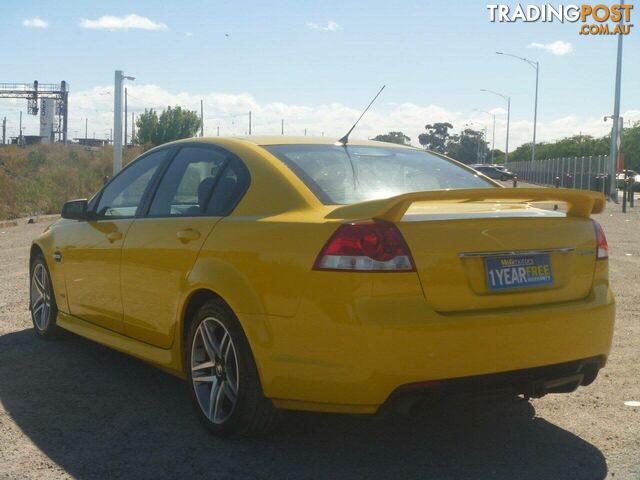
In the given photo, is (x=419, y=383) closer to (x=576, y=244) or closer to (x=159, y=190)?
(x=576, y=244)

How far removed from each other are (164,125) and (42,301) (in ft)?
370

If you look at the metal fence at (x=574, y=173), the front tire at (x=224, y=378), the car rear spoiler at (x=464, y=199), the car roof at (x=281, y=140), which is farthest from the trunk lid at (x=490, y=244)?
the metal fence at (x=574, y=173)

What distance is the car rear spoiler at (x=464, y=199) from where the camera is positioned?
3.84m

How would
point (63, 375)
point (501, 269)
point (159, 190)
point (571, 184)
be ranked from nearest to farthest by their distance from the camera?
point (501, 269) → point (159, 190) → point (63, 375) → point (571, 184)

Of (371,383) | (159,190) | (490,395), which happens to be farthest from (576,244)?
(159,190)

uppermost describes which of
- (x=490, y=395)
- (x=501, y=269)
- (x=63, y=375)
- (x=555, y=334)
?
(x=501, y=269)

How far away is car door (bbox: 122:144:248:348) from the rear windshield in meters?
0.35

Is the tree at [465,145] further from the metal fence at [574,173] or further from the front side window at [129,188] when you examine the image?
the front side window at [129,188]

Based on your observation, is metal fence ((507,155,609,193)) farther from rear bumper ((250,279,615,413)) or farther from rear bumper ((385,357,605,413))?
rear bumper ((250,279,615,413))

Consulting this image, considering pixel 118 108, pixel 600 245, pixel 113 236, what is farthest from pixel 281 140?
pixel 118 108

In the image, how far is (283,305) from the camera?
401 centimetres

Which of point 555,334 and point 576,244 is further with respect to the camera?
point 576,244

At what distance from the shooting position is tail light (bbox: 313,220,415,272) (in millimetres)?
3805

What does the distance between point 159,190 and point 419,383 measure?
2.29 meters
